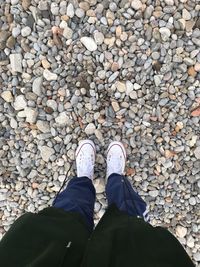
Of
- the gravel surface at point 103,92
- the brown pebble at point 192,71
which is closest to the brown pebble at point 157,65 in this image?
the gravel surface at point 103,92

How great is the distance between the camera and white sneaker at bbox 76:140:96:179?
1806 millimetres

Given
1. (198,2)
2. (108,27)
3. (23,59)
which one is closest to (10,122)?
(23,59)

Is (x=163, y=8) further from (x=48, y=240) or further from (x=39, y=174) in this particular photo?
(x=48, y=240)

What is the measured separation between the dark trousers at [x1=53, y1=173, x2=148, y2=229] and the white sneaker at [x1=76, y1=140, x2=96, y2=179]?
4 cm

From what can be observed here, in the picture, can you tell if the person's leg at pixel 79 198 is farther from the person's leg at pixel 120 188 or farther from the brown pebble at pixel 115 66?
the brown pebble at pixel 115 66

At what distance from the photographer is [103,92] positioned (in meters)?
1.82

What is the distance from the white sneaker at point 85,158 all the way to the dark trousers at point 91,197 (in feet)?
0.14

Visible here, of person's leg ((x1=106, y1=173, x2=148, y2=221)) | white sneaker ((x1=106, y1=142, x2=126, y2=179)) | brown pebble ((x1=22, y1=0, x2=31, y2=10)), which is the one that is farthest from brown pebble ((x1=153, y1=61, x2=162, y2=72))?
brown pebble ((x1=22, y1=0, x2=31, y2=10))

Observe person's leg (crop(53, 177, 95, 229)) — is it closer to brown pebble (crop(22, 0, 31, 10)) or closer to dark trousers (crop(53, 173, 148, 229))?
dark trousers (crop(53, 173, 148, 229))

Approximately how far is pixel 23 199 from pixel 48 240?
692mm

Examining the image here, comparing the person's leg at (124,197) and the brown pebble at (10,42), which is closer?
the person's leg at (124,197)

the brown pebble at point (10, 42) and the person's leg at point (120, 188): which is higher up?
the brown pebble at point (10, 42)

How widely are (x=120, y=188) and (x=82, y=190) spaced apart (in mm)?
162

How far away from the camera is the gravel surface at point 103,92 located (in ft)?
5.87
